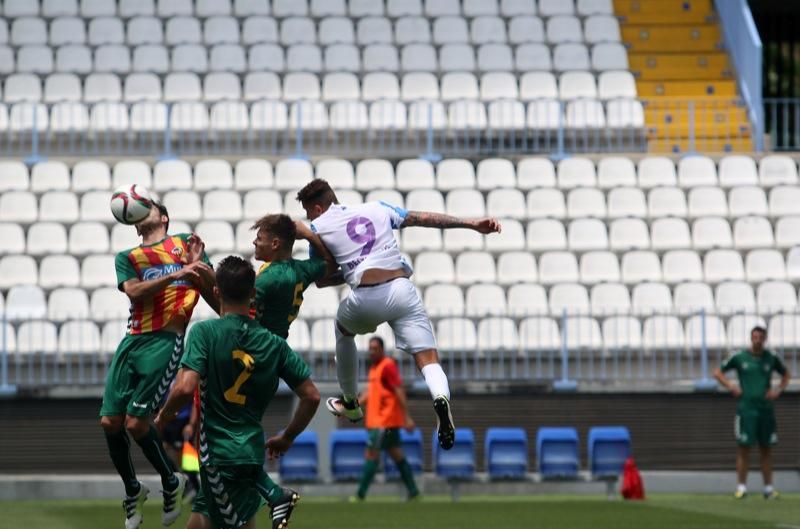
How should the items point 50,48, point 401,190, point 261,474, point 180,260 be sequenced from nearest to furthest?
point 261,474 < point 180,260 < point 401,190 < point 50,48

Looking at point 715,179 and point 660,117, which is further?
point 660,117

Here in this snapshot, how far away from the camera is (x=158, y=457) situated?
35.9 feet

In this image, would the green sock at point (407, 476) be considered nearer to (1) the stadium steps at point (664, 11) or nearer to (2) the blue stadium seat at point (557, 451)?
(2) the blue stadium seat at point (557, 451)

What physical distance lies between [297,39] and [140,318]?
17.1 m

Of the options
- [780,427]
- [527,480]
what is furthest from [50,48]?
[780,427]

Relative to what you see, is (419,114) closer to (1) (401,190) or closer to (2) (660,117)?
(1) (401,190)

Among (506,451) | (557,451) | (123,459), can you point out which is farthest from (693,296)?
(123,459)

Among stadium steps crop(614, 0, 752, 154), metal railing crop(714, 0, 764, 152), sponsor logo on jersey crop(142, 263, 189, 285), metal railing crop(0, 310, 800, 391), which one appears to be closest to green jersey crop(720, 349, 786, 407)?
metal railing crop(0, 310, 800, 391)

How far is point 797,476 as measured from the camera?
20297 millimetres

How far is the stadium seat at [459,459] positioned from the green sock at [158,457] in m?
8.88

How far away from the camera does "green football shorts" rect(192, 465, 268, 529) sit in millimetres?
8383

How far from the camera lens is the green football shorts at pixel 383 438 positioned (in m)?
18.8

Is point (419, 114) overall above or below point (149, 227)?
above

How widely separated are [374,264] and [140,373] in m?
1.70
